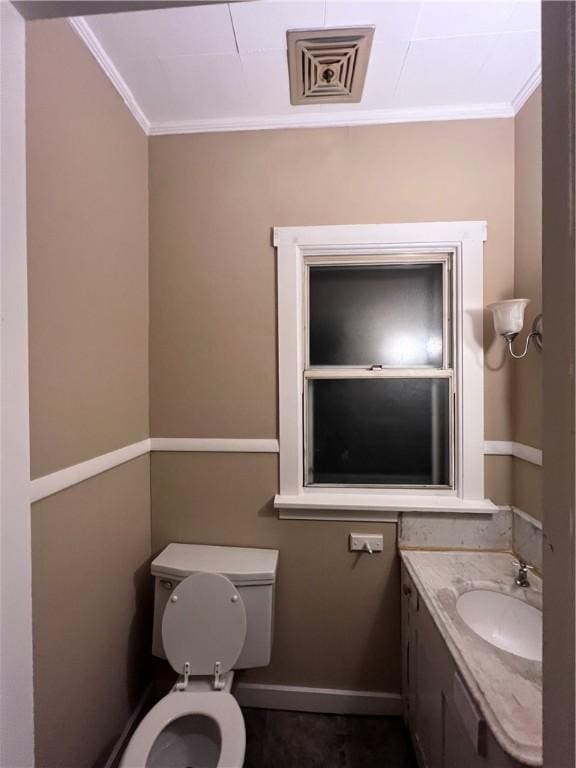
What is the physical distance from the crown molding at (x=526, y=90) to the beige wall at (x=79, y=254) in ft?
5.36

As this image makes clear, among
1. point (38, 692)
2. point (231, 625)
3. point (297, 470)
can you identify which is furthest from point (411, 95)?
point (38, 692)

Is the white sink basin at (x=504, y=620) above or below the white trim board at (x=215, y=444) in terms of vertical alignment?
below

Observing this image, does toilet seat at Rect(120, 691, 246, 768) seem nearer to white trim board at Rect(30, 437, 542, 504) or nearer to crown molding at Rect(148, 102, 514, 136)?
white trim board at Rect(30, 437, 542, 504)

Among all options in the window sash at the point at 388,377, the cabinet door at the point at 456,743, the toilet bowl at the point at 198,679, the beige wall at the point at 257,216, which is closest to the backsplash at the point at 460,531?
the window sash at the point at 388,377

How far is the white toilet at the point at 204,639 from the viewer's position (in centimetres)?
113

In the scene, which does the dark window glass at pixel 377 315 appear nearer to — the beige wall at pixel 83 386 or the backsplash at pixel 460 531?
the backsplash at pixel 460 531

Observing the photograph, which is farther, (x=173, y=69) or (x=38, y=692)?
(x=173, y=69)

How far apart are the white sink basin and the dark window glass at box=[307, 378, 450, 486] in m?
0.47

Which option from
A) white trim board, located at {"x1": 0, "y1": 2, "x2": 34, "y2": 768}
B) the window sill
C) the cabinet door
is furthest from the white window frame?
white trim board, located at {"x1": 0, "y1": 2, "x2": 34, "y2": 768}

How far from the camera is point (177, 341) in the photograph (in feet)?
5.16

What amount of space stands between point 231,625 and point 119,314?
1.32 metres

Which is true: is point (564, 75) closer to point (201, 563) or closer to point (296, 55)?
point (296, 55)

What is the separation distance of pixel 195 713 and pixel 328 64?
237 cm

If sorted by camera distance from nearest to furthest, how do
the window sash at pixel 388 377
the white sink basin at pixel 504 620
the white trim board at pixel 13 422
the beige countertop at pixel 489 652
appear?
the white trim board at pixel 13 422 → the beige countertop at pixel 489 652 → the white sink basin at pixel 504 620 → the window sash at pixel 388 377
